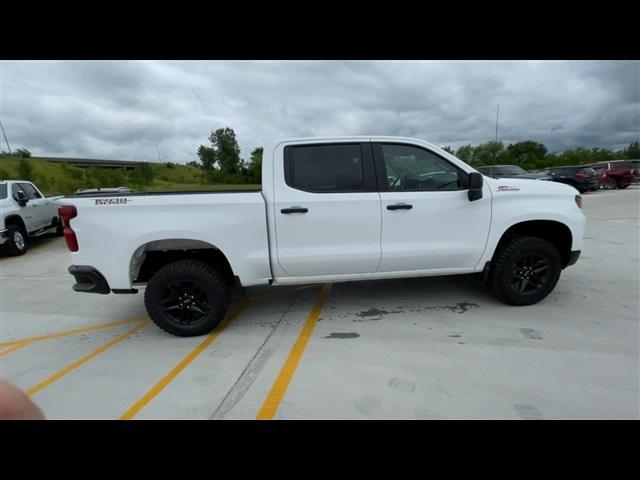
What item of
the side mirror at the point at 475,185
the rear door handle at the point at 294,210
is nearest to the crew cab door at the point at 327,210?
the rear door handle at the point at 294,210

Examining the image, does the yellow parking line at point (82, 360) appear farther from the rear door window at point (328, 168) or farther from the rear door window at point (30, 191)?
the rear door window at point (30, 191)

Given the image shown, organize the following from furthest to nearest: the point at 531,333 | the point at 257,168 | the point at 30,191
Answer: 1. the point at 30,191
2. the point at 257,168
3. the point at 531,333

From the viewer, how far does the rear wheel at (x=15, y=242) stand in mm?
7408

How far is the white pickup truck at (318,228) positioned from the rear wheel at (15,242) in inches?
260

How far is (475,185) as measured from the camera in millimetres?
3189

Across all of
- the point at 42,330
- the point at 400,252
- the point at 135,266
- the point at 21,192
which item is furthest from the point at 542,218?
the point at 21,192

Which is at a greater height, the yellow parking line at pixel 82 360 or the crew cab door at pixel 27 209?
the crew cab door at pixel 27 209

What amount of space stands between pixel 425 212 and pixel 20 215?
31.8ft

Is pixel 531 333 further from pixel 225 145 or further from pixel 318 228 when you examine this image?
pixel 225 145

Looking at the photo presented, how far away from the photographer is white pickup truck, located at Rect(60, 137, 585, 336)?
300 centimetres

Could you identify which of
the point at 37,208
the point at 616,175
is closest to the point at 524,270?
the point at 37,208

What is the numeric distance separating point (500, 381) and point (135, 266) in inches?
137

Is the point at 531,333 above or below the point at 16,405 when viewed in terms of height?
below

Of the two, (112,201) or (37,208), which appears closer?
(112,201)
